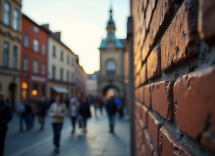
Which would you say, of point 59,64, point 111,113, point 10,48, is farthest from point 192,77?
point 59,64

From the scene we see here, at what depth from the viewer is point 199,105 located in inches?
18.0

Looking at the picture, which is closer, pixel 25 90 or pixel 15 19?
pixel 15 19

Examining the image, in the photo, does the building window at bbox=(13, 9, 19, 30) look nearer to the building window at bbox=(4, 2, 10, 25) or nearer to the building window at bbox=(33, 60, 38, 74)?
the building window at bbox=(4, 2, 10, 25)

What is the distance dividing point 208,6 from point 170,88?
404 millimetres

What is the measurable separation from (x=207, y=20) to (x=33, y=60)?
2710 centimetres

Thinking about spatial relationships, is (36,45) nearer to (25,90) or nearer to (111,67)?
(25,90)

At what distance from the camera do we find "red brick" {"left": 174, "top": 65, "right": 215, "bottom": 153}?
401mm

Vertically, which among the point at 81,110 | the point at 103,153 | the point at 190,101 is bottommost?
the point at 103,153

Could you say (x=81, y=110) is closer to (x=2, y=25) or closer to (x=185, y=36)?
(x=185, y=36)

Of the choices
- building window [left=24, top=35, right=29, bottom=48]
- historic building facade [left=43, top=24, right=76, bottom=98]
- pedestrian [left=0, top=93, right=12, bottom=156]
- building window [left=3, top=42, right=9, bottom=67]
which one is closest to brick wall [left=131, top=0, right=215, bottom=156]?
pedestrian [left=0, top=93, right=12, bottom=156]

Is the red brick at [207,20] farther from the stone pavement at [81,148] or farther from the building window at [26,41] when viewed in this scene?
the building window at [26,41]

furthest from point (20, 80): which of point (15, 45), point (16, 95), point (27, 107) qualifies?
point (27, 107)

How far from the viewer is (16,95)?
842 inches

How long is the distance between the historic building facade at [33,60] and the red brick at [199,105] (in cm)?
2296
